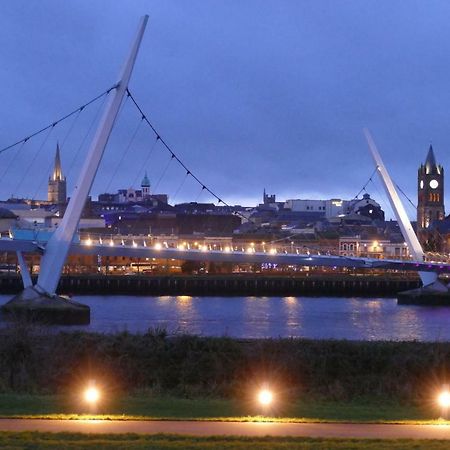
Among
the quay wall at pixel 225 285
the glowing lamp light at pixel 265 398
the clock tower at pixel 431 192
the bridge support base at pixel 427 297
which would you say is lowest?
the glowing lamp light at pixel 265 398

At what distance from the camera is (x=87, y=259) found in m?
61.0

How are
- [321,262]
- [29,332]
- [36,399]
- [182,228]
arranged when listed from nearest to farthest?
1. [36,399]
2. [29,332]
3. [321,262]
4. [182,228]

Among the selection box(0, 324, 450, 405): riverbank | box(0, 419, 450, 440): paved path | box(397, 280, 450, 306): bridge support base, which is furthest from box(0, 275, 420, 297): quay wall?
box(0, 419, 450, 440): paved path

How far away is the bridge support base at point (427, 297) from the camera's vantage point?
38688mm

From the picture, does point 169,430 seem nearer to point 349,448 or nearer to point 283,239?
point 349,448

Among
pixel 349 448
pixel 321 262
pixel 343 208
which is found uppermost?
pixel 343 208

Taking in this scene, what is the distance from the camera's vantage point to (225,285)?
4884 centimetres

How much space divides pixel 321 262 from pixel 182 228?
4789 centimetres

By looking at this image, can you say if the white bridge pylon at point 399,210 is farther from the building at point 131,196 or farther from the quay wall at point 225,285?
the building at point 131,196

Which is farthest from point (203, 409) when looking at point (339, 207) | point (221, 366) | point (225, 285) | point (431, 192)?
point (339, 207)

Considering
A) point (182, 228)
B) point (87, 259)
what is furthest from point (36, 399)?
point (182, 228)

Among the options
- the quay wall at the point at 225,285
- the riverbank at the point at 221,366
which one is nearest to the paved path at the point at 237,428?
the riverbank at the point at 221,366

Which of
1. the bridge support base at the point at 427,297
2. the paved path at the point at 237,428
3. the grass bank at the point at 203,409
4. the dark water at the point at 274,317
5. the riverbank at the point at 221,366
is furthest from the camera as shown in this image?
the bridge support base at the point at 427,297

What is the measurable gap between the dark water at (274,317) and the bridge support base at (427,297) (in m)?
0.59
